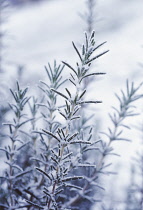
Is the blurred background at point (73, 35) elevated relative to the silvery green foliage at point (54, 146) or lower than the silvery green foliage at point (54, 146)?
elevated

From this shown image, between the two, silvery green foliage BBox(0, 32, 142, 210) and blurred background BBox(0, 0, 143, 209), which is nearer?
silvery green foliage BBox(0, 32, 142, 210)

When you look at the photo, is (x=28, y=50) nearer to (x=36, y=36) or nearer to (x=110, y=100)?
(x=36, y=36)

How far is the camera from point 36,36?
6.57 meters

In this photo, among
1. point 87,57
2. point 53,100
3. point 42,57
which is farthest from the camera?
point 42,57

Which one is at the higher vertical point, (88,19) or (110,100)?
(88,19)

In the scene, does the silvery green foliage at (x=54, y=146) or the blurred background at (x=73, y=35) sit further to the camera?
the blurred background at (x=73, y=35)

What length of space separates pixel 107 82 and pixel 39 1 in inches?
207

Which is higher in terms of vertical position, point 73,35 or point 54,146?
point 73,35

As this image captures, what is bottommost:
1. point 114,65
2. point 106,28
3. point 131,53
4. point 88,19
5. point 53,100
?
point 53,100

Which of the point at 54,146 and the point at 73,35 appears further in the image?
the point at 73,35

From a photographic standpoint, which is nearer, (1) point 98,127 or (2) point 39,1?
(1) point 98,127

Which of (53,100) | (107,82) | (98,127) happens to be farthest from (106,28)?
(53,100)

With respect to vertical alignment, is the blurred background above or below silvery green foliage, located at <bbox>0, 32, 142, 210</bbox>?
above

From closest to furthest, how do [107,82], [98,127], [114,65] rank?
[98,127] < [107,82] < [114,65]
